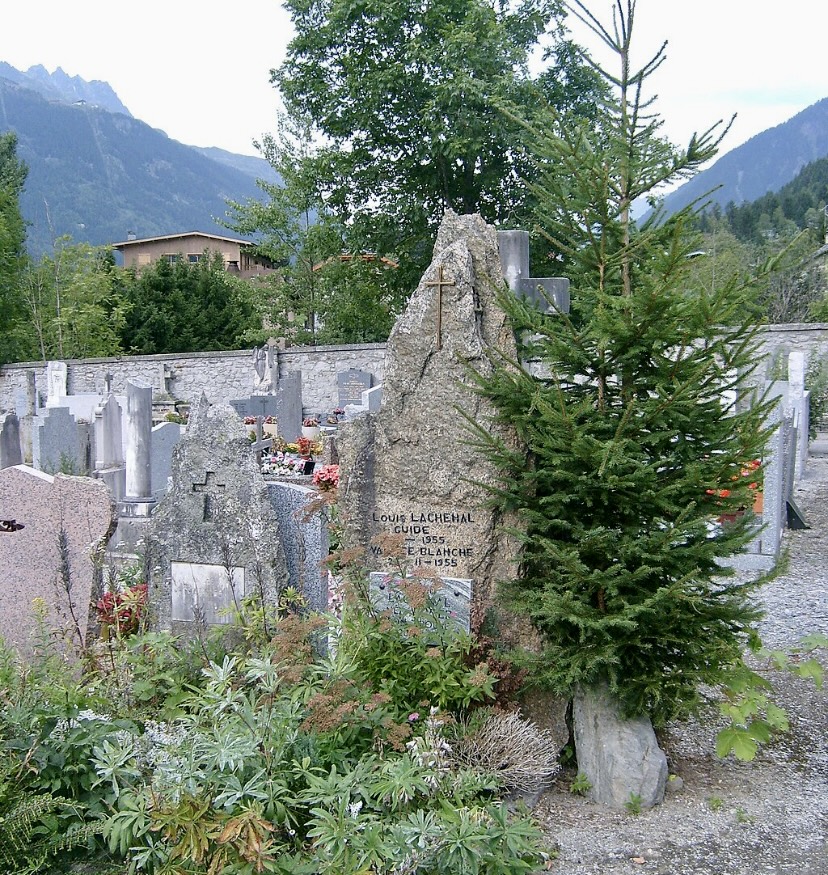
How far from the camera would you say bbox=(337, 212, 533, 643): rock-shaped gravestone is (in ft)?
16.1

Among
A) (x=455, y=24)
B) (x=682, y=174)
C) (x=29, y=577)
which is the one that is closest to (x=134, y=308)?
(x=455, y=24)

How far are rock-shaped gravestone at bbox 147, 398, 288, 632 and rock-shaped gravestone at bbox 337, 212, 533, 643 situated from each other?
74 cm

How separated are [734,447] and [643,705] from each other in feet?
4.56

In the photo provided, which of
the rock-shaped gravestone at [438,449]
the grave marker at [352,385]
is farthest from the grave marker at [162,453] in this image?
the grave marker at [352,385]

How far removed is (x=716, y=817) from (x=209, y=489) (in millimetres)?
3467

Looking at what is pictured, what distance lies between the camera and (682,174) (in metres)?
4.71

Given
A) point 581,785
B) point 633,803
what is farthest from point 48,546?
point 633,803

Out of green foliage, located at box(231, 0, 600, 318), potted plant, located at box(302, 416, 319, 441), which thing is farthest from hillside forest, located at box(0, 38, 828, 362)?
potted plant, located at box(302, 416, 319, 441)

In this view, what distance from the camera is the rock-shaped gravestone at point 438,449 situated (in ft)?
16.1

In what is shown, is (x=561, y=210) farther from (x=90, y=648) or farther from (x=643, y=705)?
(x=90, y=648)

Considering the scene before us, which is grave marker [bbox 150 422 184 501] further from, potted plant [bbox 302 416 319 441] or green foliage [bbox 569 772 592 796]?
green foliage [bbox 569 772 592 796]

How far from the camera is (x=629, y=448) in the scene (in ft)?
14.0

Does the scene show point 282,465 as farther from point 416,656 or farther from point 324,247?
point 324,247

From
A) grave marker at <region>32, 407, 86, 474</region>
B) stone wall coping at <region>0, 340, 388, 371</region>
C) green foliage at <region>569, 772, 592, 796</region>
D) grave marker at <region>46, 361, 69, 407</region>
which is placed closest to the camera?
green foliage at <region>569, 772, 592, 796</region>
